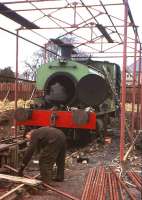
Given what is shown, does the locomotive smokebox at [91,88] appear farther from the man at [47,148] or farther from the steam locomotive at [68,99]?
the man at [47,148]

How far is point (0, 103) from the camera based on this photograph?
83.0 feet

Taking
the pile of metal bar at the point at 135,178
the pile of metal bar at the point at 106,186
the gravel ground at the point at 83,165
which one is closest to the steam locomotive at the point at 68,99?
the gravel ground at the point at 83,165

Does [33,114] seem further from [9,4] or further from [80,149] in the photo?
[9,4]

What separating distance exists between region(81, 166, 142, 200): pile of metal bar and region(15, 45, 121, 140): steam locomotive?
7.73 ft

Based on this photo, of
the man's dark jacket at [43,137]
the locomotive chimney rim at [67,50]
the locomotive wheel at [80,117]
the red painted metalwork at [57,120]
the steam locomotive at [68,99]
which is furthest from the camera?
the locomotive chimney rim at [67,50]

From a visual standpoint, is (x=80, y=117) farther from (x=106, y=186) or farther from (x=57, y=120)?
(x=106, y=186)

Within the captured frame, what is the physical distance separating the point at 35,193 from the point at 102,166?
307 cm

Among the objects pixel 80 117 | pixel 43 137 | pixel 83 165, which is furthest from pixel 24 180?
pixel 80 117

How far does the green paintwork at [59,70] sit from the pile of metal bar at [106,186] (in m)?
4.02

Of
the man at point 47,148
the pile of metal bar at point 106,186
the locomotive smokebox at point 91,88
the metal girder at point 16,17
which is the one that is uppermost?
the metal girder at point 16,17

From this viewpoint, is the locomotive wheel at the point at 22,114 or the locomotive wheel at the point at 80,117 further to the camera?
the locomotive wheel at the point at 22,114

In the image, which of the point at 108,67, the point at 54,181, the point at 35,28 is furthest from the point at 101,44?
the point at 54,181

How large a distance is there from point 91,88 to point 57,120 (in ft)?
4.76

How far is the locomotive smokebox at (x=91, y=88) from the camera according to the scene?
12891 mm
